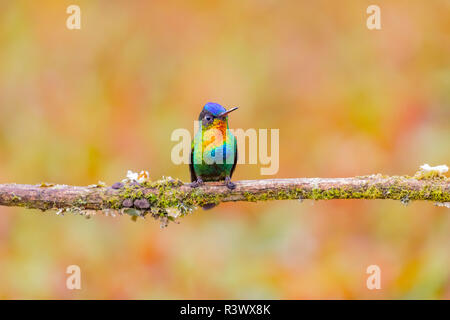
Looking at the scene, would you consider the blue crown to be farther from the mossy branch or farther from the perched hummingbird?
the mossy branch

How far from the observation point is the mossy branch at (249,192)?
368cm

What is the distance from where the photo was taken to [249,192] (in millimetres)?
3809

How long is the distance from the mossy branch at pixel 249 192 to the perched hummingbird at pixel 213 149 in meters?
0.55

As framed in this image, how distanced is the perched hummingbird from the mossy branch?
547 millimetres

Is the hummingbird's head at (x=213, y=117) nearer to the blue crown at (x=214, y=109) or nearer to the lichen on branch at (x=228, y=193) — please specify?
the blue crown at (x=214, y=109)

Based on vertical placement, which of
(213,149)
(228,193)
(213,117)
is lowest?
(228,193)

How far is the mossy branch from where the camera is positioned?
368 centimetres

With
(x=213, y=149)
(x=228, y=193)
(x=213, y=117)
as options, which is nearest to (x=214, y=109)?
(x=213, y=117)

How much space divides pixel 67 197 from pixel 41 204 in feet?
0.65

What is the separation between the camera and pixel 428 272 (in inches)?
275

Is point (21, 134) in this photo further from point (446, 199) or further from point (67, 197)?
point (446, 199)

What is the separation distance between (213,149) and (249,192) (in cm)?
75

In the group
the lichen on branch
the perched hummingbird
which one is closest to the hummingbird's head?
the perched hummingbird

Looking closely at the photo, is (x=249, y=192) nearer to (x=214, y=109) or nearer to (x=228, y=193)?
(x=228, y=193)
